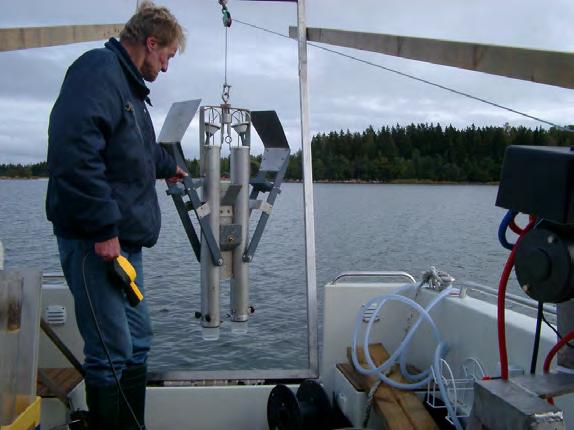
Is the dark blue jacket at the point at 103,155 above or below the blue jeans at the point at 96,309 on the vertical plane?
above

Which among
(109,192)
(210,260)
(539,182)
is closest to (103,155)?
(109,192)

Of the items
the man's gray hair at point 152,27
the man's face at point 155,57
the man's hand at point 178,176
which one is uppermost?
the man's gray hair at point 152,27

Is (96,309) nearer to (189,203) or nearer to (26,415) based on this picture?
(26,415)

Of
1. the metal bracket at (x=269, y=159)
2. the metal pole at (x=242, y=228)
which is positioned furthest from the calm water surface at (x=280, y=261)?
the metal pole at (x=242, y=228)

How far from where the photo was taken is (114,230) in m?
2.13

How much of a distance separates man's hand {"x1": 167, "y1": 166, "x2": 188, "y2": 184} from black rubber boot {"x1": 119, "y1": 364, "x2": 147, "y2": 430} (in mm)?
967

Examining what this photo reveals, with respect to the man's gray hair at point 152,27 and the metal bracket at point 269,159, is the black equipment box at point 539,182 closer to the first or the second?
the man's gray hair at point 152,27

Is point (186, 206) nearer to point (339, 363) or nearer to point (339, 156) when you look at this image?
point (339, 363)

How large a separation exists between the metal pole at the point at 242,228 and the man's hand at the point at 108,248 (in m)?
1.24

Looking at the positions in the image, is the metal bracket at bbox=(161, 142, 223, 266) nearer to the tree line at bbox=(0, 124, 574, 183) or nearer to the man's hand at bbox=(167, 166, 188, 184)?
the man's hand at bbox=(167, 166, 188, 184)

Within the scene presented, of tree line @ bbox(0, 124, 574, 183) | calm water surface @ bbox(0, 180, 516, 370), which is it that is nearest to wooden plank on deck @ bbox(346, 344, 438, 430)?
calm water surface @ bbox(0, 180, 516, 370)

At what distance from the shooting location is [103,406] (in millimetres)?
2342

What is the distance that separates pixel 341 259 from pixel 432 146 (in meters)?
22.2

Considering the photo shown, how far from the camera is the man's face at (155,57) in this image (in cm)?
241
